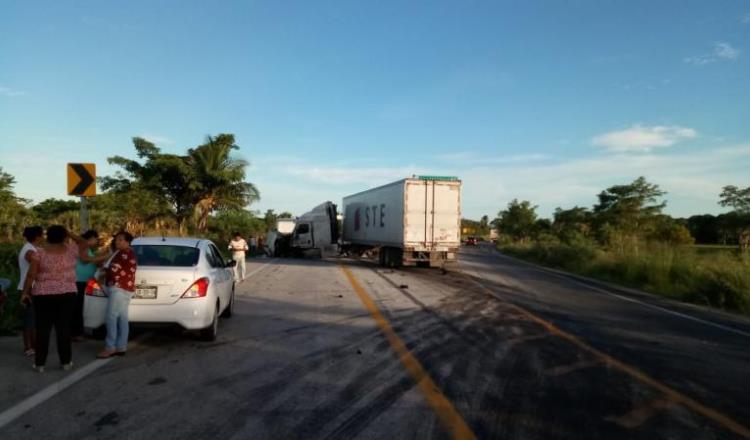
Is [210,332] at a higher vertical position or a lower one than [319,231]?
lower

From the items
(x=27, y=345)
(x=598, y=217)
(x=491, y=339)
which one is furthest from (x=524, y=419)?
(x=598, y=217)

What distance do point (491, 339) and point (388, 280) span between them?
10195mm

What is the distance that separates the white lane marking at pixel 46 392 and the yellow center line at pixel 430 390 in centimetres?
347

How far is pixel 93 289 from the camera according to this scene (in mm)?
7387

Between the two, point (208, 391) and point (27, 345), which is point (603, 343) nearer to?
point (208, 391)

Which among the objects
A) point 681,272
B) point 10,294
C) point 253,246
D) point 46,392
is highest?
point 253,246

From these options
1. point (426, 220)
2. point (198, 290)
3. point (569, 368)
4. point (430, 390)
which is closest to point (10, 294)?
point (198, 290)

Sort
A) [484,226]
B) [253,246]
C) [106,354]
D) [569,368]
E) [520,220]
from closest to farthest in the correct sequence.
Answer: [569,368] → [106,354] → [253,246] → [520,220] → [484,226]

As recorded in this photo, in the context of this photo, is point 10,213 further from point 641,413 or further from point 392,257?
point 641,413

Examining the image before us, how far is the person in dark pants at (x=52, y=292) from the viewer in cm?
622

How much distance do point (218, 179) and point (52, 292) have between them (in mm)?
30086

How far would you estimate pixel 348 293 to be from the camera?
14328 millimetres

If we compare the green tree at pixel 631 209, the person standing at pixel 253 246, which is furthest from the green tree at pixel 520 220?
the person standing at pixel 253 246

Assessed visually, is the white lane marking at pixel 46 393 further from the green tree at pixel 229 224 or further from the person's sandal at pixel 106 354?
the green tree at pixel 229 224
